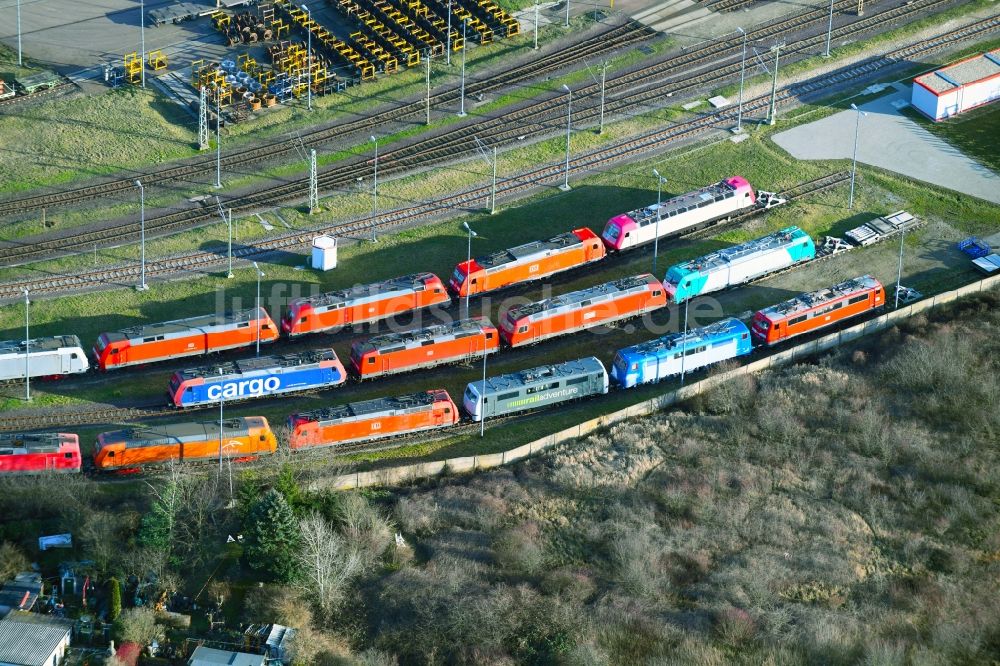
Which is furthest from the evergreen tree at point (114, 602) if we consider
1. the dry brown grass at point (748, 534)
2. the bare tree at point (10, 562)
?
the dry brown grass at point (748, 534)

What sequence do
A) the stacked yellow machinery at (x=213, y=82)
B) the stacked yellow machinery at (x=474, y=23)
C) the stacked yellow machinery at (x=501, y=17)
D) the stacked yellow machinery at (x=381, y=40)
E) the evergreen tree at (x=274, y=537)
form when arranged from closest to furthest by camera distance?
the evergreen tree at (x=274, y=537) < the stacked yellow machinery at (x=213, y=82) < the stacked yellow machinery at (x=381, y=40) < the stacked yellow machinery at (x=474, y=23) < the stacked yellow machinery at (x=501, y=17)

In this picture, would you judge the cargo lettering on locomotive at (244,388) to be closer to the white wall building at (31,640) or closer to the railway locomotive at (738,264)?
the white wall building at (31,640)

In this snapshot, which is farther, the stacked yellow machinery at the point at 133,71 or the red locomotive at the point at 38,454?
the stacked yellow machinery at the point at 133,71

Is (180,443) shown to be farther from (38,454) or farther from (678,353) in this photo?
(678,353)

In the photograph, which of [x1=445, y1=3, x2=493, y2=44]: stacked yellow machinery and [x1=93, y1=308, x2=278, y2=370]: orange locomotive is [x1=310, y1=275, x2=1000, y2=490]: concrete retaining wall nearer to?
[x1=93, y1=308, x2=278, y2=370]: orange locomotive

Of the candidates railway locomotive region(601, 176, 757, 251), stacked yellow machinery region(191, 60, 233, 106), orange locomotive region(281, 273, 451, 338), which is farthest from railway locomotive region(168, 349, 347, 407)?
stacked yellow machinery region(191, 60, 233, 106)

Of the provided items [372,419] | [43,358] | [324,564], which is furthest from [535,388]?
[43,358]

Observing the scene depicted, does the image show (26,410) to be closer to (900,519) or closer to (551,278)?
(551,278)
